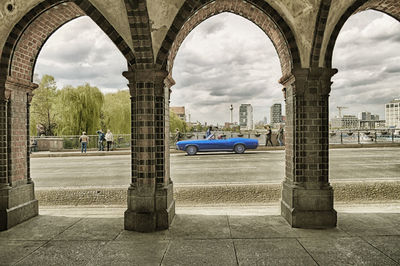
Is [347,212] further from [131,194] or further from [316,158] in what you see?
[131,194]

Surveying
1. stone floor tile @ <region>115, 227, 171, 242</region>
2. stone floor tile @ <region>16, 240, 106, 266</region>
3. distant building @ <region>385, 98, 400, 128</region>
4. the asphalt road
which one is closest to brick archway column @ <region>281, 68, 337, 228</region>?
stone floor tile @ <region>115, 227, 171, 242</region>

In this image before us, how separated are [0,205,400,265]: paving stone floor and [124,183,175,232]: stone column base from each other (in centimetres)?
16

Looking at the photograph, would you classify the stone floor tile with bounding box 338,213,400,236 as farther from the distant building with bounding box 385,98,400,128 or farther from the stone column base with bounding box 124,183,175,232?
the distant building with bounding box 385,98,400,128

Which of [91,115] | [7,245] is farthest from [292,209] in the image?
[91,115]

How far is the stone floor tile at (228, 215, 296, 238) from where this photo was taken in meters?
4.35

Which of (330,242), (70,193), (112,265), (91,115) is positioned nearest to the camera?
(112,265)

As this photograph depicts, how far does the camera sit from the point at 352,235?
14.1ft

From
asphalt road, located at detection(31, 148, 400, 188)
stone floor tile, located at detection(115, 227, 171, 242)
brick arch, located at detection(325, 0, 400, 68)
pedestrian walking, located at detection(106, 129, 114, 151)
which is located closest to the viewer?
stone floor tile, located at detection(115, 227, 171, 242)

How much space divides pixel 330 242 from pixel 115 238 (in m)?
3.61

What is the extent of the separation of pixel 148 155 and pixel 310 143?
3.21 meters

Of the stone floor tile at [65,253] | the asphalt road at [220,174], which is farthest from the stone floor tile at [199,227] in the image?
the asphalt road at [220,174]

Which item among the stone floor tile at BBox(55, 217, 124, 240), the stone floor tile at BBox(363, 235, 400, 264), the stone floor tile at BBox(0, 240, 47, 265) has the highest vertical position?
the stone floor tile at BBox(363, 235, 400, 264)

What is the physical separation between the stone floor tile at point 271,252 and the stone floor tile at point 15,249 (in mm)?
3247

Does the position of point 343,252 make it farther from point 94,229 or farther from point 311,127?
point 94,229
